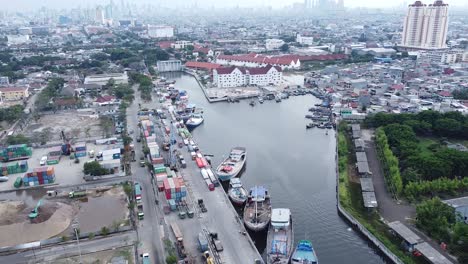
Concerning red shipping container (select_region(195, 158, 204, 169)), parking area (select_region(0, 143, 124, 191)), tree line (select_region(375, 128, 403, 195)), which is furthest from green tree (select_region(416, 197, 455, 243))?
parking area (select_region(0, 143, 124, 191))

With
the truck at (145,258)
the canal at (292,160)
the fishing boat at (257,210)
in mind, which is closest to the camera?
the truck at (145,258)

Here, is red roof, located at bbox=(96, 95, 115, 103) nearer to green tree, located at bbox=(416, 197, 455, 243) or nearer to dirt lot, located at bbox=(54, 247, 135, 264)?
dirt lot, located at bbox=(54, 247, 135, 264)

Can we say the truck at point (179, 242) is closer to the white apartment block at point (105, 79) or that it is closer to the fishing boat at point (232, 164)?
the fishing boat at point (232, 164)

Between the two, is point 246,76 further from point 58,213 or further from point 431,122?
point 58,213

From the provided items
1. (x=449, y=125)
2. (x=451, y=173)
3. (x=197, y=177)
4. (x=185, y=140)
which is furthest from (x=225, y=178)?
(x=449, y=125)

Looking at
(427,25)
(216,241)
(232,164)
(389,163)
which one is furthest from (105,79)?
(427,25)

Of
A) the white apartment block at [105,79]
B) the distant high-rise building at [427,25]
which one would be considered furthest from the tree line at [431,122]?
the distant high-rise building at [427,25]
